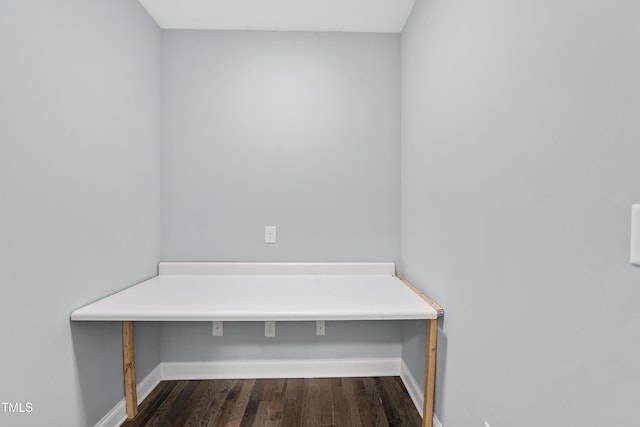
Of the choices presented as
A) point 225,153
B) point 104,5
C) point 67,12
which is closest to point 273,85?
point 225,153

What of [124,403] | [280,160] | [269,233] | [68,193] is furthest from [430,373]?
[68,193]

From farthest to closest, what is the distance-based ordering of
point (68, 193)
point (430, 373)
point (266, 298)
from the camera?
point (266, 298) < point (430, 373) < point (68, 193)

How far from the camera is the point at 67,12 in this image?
127 centimetres

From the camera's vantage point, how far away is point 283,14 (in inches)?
73.4

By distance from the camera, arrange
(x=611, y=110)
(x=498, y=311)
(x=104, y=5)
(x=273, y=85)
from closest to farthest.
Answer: (x=611, y=110), (x=498, y=311), (x=104, y=5), (x=273, y=85)

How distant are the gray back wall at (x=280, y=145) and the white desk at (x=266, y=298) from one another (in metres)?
0.09

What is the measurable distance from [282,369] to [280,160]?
135 centimetres

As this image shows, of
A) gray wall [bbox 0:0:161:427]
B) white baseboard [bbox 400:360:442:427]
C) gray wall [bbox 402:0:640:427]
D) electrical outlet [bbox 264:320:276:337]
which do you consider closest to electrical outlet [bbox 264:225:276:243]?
electrical outlet [bbox 264:320:276:337]

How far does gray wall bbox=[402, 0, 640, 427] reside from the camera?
24.5 inches

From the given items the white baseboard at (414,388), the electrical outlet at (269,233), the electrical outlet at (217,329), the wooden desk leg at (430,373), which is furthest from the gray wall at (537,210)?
the electrical outlet at (217,329)

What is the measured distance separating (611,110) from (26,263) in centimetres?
171

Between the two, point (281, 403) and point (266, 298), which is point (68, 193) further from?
point (281, 403)

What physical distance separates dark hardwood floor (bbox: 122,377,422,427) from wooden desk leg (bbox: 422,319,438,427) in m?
0.21

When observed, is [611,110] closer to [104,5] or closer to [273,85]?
[273,85]
